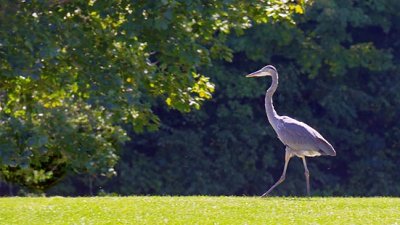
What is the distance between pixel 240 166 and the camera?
31.0 metres

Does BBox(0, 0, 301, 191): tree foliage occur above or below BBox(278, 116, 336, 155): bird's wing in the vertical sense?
above

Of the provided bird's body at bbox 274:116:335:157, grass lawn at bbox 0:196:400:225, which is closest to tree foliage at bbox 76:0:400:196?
bird's body at bbox 274:116:335:157

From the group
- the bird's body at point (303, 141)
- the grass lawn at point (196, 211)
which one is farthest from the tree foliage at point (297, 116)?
the grass lawn at point (196, 211)

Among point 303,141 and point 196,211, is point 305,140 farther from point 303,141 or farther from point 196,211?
point 196,211

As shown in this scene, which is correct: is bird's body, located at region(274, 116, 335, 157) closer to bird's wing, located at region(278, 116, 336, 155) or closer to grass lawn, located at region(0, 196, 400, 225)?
bird's wing, located at region(278, 116, 336, 155)

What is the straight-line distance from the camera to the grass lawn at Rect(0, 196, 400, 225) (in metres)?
13.4

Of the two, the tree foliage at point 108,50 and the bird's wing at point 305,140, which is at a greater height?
the tree foliage at point 108,50

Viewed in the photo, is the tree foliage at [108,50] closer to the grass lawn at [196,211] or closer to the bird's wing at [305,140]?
the grass lawn at [196,211]

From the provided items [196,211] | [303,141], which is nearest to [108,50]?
[196,211]

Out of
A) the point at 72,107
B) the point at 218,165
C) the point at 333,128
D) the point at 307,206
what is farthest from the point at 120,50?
the point at 333,128

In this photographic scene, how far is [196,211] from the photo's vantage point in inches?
555

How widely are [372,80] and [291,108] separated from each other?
8.05ft

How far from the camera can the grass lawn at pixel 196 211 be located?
1343cm

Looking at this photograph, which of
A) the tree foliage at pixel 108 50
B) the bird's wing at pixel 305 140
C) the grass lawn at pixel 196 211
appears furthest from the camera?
the bird's wing at pixel 305 140
